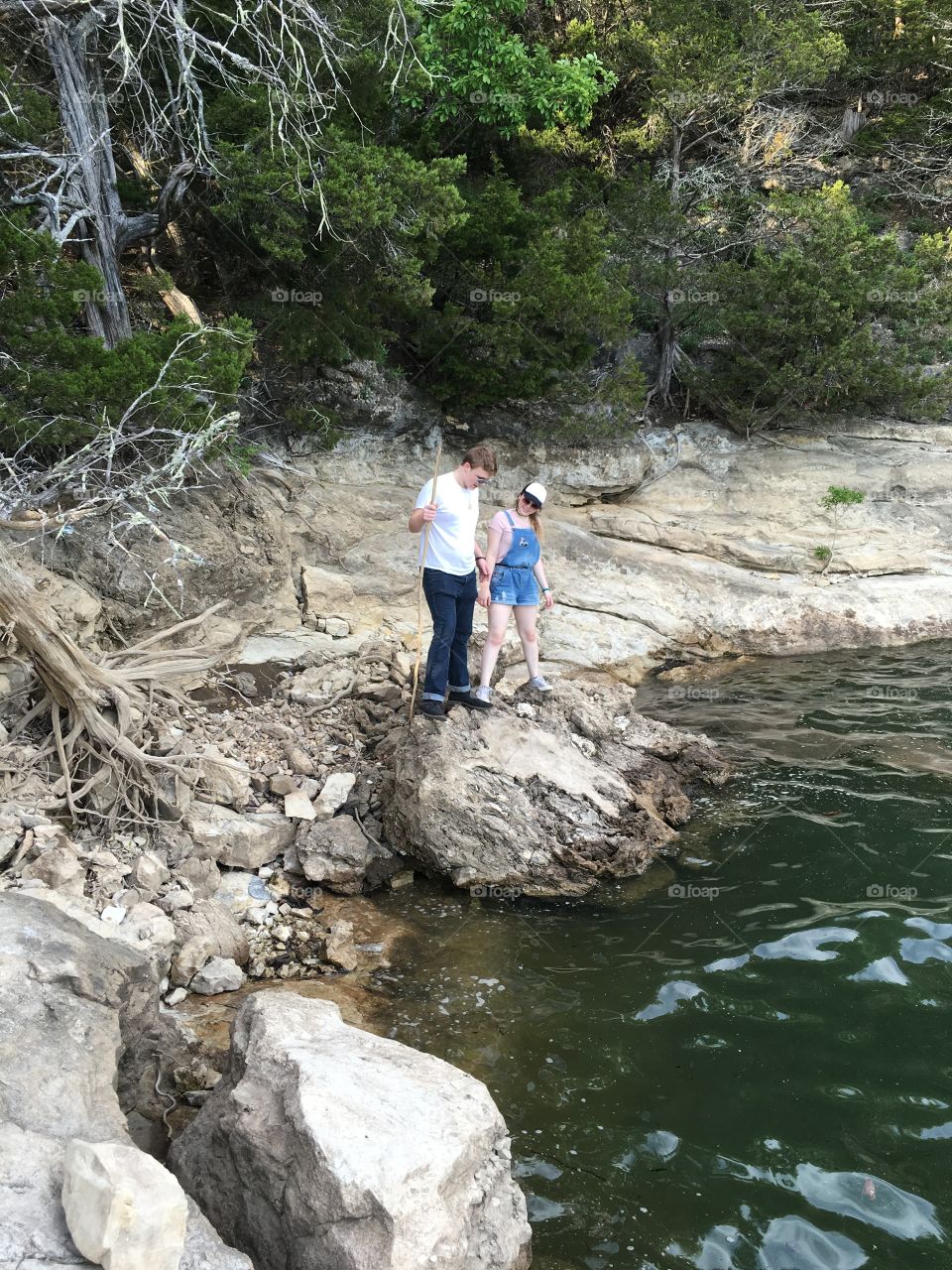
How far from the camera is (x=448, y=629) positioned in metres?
6.52

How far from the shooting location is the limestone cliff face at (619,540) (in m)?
9.56

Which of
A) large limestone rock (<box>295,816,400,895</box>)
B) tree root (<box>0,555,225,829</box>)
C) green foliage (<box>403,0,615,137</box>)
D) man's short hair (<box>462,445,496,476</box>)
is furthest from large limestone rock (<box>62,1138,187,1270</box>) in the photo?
green foliage (<box>403,0,615,137</box>)

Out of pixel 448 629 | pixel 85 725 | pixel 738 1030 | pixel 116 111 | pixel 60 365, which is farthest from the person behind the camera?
pixel 116 111

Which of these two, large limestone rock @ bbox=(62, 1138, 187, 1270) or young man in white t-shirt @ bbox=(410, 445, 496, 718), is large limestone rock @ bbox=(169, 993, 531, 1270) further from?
young man in white t-shirt @ bbox=(410, 445, 496, 718)

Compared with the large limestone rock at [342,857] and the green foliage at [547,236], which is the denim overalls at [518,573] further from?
the green foliage at [547,236]

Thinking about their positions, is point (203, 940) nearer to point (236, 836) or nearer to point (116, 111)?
point (236, 836)

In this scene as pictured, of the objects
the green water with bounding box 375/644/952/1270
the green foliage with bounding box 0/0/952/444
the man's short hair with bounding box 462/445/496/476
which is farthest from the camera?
the green foliage with bounding box 0/0/952/444

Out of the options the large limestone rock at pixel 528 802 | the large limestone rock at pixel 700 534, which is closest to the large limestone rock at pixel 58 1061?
the large limestone rock at pixel 528 802

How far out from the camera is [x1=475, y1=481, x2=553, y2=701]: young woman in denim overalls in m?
6.85

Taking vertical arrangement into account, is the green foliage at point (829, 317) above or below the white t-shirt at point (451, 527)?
above

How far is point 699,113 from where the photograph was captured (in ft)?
44.1

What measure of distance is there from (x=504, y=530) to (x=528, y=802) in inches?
79.6

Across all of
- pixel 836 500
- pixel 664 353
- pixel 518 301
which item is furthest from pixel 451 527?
pixel 664 353

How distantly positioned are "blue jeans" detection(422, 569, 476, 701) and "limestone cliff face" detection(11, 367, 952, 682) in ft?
9.45
